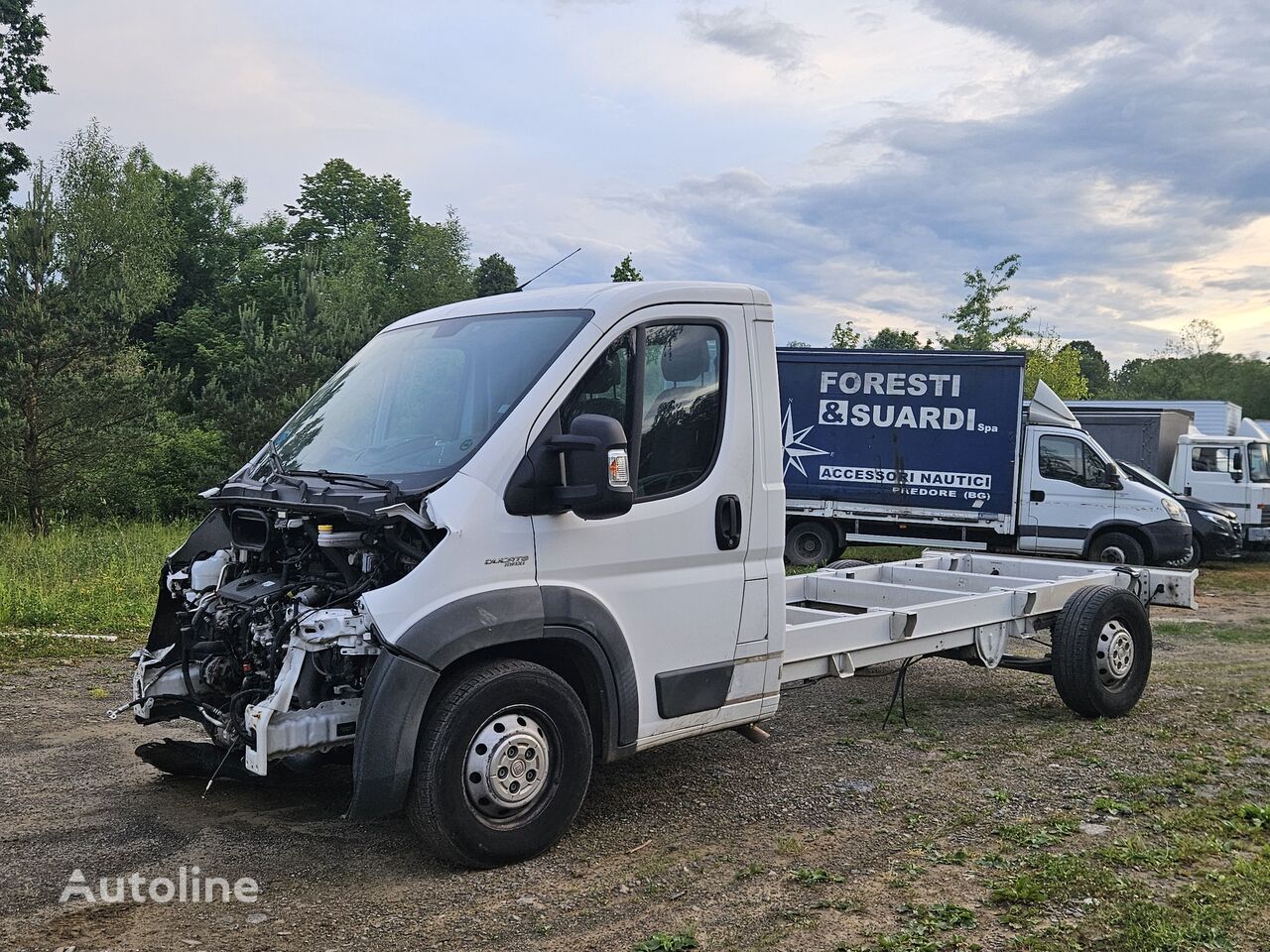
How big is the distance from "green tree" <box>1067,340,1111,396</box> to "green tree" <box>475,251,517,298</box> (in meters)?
43.1

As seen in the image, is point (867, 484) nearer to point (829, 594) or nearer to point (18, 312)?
point (829, 594)

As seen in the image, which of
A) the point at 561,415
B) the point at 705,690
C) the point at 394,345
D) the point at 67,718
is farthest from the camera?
the point at 67,718

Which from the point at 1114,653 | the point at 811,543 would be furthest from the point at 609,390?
the point at 811,543

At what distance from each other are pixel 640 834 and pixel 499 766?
0.99m

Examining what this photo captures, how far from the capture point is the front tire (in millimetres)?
4105

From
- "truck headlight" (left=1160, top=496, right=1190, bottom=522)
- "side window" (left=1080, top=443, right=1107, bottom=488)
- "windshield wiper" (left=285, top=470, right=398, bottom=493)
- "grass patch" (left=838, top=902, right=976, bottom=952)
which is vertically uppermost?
"side window" (left=1080, top=443, right=1107, bottom=488)

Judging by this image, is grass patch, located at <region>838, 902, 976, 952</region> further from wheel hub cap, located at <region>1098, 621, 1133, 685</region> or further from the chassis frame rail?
wheel hub cap, located at <region>1098, 621, 1133, 685</region>

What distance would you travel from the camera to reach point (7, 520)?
67.3 feet

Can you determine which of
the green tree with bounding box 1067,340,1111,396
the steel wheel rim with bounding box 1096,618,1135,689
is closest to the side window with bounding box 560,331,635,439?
the steel wheel rim with bounding box 1096,618,1135,689

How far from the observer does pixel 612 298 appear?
476cm

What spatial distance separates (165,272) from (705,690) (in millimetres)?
49741

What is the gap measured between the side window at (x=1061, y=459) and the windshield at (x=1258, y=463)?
240 inches

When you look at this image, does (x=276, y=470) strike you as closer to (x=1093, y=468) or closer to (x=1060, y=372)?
(x=1093, y=468)

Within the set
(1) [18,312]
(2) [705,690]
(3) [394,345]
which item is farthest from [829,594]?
(1) [18,312]
